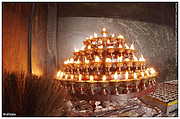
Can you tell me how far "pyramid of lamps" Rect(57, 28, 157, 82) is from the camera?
0.56m

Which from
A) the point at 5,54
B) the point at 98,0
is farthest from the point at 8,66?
the point at 98,0

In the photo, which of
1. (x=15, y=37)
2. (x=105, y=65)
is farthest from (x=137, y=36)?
(x=15, y=37)

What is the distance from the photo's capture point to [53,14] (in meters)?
0.76

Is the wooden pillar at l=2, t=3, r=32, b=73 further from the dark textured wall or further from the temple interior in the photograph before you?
the dark textured wall

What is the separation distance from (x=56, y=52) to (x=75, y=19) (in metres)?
0.24

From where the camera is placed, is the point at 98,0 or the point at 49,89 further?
the point at 98,0

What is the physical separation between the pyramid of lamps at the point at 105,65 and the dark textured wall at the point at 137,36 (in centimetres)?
10

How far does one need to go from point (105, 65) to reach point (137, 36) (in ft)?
1.25

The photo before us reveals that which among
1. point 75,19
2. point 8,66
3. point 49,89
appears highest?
point 75,19

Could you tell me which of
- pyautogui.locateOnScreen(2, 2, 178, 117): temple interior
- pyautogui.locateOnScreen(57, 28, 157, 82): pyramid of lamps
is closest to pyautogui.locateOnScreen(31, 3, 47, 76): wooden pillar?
pyautogui.locateOnScreen(2, 2, 178, 117): temple interior

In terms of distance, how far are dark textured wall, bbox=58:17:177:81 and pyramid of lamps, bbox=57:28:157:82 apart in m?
0.10

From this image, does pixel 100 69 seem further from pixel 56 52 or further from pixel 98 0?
pixel 98 0

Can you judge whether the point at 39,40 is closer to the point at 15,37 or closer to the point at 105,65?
the point at 15,37

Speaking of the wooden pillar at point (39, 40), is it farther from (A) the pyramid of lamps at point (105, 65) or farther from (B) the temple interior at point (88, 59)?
(A) the pyramid of lamps at point (105, 65)
